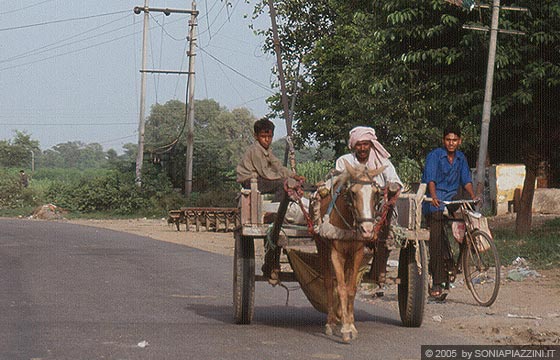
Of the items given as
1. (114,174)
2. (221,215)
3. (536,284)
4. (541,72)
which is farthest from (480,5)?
(114,174)

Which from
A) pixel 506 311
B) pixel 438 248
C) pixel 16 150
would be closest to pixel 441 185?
pixel 438 248

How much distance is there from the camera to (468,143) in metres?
35.1

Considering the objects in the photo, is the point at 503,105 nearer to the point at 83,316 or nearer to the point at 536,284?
the point at 536,284

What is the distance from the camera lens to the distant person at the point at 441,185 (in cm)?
1138

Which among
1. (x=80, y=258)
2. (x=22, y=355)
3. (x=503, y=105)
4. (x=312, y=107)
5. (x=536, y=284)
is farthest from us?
(x=312, y=107)

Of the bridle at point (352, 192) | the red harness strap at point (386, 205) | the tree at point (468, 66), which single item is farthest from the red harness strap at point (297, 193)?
the tree at point (468, 66)

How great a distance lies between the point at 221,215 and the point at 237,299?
24.0 m

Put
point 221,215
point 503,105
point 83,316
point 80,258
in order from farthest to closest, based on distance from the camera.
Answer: point 221,215, point 503,105, point 80,258, point 83,316

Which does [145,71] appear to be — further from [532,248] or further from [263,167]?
[263,167]

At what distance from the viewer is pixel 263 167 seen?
33.5 ft

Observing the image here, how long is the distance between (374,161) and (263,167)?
1.49m

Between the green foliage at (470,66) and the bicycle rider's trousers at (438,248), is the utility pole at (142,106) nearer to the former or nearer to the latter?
the green foliage at (470,66)

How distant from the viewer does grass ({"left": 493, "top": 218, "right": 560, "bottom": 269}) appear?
51.9ft

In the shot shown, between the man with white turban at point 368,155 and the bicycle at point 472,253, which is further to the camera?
the bicycle at point 472,253
